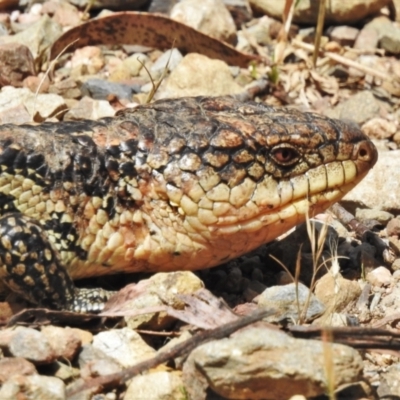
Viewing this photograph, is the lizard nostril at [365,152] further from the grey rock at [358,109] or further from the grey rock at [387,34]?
the grey rock at [387,34]

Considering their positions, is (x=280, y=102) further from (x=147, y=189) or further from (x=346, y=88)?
(x=147, y=189)

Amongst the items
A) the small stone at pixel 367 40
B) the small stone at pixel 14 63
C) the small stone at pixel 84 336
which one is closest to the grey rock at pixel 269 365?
the small stone at pixel 84 336

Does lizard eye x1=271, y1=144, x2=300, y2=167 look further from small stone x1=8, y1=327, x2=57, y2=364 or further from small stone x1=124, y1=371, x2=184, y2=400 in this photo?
small stone x1=8, y1=327, x2=57, y2=364

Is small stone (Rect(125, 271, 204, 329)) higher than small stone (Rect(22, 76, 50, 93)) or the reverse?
the reverse

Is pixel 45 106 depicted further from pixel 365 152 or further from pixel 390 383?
pixel 390 383

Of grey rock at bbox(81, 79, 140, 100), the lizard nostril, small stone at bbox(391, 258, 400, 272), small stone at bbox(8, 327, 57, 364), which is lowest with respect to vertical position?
small stone at bbox(391, 258, 400, 272)

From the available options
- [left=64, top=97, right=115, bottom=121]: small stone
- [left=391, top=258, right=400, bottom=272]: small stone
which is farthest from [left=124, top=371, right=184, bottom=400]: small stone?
[left=64, top=97, right=115, bottom=121]: small stone

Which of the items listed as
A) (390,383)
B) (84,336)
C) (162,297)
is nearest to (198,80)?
(162,297)

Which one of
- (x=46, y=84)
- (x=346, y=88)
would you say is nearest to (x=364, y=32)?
(x=346, y=88)
